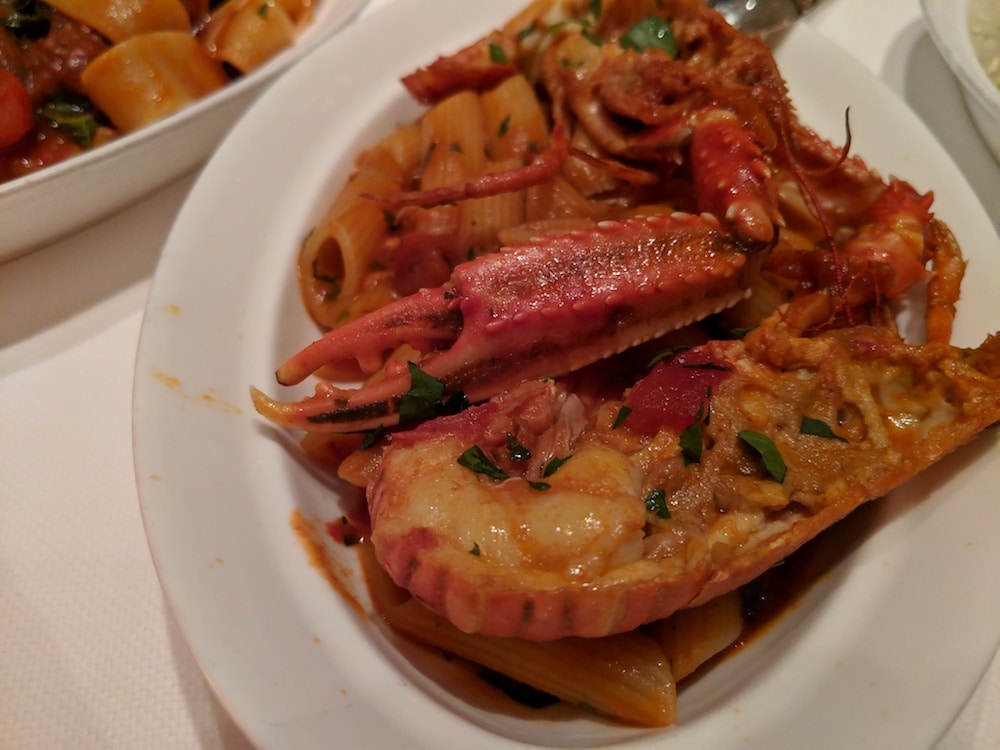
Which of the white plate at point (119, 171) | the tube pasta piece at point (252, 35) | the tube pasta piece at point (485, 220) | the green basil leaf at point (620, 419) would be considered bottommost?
the green basil leaf at point (620, 419)

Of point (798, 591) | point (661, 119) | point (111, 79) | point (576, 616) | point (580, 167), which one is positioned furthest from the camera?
point (111, 79)

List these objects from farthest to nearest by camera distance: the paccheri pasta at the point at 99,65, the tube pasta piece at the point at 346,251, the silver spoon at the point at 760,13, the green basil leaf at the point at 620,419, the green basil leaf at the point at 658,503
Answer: the silver spoon at the point at 760,13 → the paccheri pasta at the point at 99,65 → the tube pasta piece at the point at 346,251 → the green basil leaf at the point at 620,419 → the green basil leaf at the point at 658,503

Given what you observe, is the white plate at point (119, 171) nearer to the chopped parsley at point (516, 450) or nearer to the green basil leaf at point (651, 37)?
the green basil leaf at point (651, 37)

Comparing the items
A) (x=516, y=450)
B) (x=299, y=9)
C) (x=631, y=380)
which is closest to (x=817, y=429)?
(x=631, y=380)

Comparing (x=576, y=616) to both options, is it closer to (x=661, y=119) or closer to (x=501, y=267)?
(x=501, y=267)

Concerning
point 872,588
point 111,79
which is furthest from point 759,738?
point 111,79

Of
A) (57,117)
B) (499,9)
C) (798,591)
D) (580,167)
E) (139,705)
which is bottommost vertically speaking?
(798,591)

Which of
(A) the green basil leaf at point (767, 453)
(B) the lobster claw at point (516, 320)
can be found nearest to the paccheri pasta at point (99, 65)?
(B) the lobster claw at point (516, 320)
